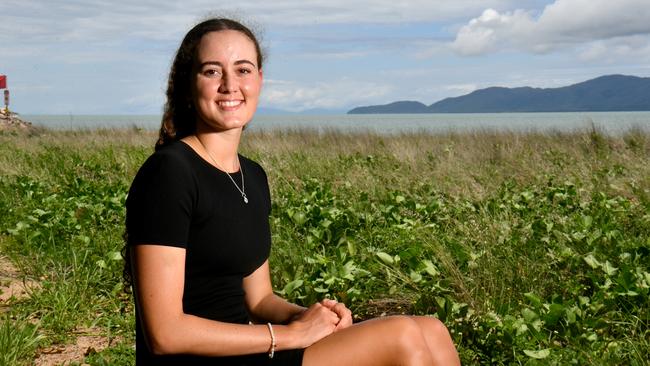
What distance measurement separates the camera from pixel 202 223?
2189 mm

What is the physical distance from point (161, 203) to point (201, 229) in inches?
7.9

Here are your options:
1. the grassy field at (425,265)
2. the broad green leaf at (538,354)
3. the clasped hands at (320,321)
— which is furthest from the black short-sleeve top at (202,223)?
the grassy field at (425,265)

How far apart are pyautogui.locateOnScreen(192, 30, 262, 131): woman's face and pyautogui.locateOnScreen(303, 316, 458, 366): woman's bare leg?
773 millimetres

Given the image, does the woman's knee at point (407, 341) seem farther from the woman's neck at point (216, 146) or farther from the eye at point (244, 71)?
the eye at point (244, 71)

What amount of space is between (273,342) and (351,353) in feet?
0.78

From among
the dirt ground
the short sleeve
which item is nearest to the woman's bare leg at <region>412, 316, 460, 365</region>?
→ the short sleeve

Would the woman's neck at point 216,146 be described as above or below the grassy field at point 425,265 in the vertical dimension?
above

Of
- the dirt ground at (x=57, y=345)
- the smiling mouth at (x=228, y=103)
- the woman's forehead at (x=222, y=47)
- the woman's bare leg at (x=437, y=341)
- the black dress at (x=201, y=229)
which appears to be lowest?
the dirt ground at (x=57, y=345)

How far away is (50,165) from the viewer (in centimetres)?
1103

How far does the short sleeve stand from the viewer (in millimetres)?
2002

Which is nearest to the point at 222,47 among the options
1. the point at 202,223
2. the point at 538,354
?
the point at 202,223

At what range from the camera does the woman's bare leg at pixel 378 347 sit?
85.5 inches

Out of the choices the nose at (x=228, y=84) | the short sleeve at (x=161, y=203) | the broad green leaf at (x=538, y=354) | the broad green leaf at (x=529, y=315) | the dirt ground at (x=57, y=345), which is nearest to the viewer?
the short sleeve at (x=161, y=203)

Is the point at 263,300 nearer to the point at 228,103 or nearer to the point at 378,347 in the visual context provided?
the point at 378,347
